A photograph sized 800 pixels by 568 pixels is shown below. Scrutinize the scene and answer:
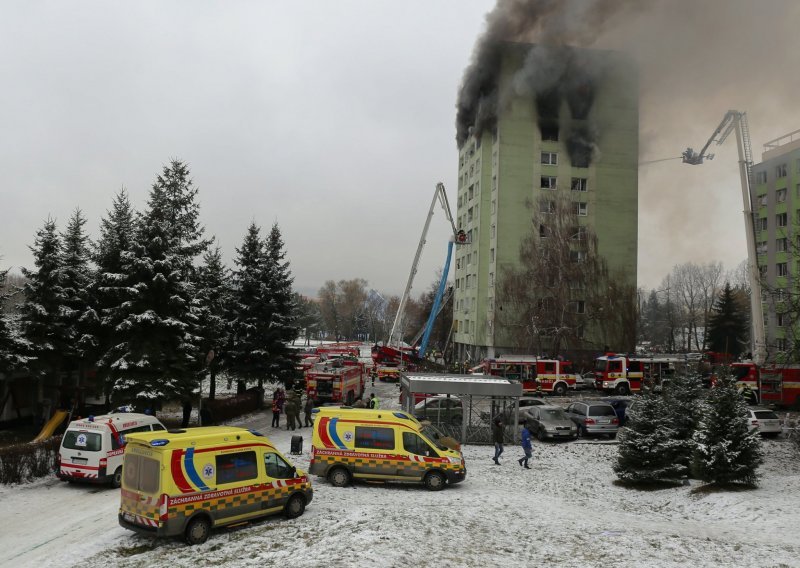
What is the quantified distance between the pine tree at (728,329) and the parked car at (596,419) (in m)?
58.5

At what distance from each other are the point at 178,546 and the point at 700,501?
12.9 m

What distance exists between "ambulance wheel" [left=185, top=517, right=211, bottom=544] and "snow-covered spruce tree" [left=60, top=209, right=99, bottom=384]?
63.5 ft

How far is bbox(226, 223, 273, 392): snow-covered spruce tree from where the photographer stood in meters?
37.9

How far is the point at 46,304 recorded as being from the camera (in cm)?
2872

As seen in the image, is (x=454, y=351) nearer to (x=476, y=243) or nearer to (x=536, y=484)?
(x=476, y=243)

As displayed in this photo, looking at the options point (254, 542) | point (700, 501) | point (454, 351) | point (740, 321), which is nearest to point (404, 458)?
point (254, 542)

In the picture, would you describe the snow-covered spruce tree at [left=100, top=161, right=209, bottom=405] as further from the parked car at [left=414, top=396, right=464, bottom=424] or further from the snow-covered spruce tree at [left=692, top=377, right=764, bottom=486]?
the snow-covered spruce tree at [left=692, top=377, right=764, bottom=486]

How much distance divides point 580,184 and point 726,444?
175 ft

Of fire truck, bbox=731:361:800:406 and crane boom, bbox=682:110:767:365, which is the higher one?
crane boom, bbox=682:110:767:365

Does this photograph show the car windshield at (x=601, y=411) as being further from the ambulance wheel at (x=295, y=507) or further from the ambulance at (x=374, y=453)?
the ambulance wheel at (x=295, y=507)

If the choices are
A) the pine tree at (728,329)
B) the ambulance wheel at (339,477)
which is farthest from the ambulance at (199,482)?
the pine tree at (728,329)

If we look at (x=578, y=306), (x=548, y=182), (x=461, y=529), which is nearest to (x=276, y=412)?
(x=461, y=529)

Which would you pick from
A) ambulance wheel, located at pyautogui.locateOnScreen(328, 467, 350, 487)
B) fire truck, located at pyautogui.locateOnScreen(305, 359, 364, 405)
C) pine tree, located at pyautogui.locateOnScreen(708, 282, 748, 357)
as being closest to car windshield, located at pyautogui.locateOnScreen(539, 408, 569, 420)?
ambulance wheel, located at pyautogui.locateOnScreen(328, 467, 350, 487)

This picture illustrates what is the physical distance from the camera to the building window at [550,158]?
67250mm
